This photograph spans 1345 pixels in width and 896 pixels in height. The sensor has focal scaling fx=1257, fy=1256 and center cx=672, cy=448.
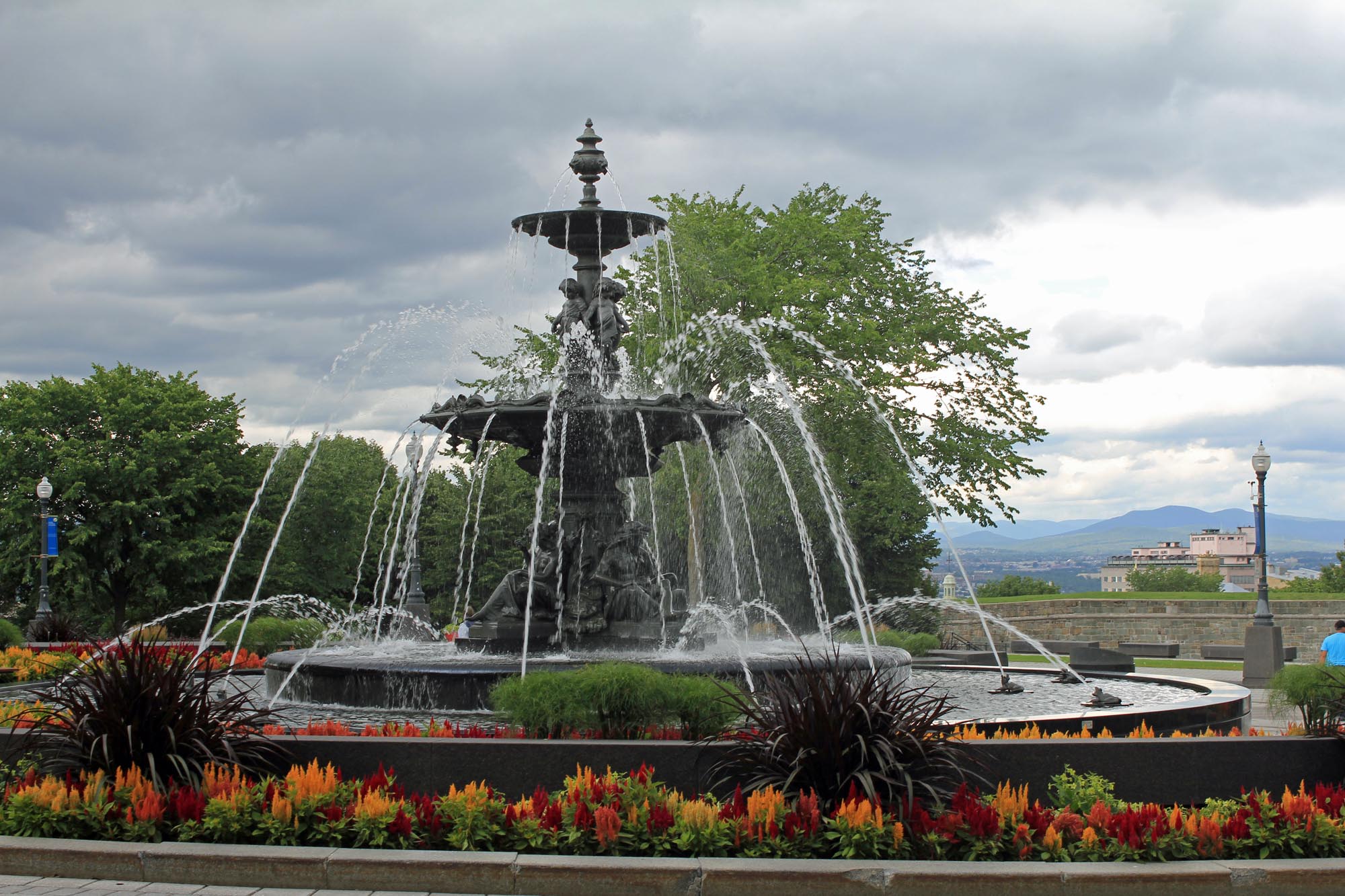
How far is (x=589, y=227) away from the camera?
14.8m

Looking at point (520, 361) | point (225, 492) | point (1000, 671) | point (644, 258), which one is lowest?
point (1000, 671)

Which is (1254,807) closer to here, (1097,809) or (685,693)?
(1097,809)

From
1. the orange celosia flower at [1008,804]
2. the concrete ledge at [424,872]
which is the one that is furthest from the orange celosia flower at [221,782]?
the orange celosia flower at [1008,804]

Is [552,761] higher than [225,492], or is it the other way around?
[225,492]

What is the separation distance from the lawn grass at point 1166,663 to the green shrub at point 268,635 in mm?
14378

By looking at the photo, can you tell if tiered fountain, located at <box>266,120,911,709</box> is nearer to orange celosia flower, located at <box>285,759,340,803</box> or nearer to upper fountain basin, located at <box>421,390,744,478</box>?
upper fountain basin, located at <box>421,390,744,478</box>

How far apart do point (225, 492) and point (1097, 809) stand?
40.2 meters

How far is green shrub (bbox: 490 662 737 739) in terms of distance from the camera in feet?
26.0

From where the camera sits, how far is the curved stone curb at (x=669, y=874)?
602 cm

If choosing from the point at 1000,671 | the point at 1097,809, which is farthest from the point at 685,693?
the point at 1000,671

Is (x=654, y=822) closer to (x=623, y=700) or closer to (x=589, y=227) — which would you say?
(x=623, y=700)

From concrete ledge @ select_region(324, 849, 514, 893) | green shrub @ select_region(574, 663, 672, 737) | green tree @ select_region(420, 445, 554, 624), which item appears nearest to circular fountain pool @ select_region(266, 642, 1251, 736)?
green shrub @ select_region(574, 663, 672, 737)

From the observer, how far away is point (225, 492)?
42688 mm

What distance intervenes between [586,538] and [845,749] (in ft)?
25.3
